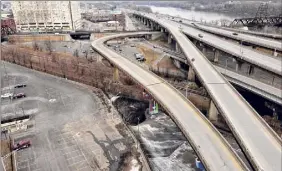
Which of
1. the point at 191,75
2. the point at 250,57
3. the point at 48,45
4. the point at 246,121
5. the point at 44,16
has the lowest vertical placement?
the point at 191,75

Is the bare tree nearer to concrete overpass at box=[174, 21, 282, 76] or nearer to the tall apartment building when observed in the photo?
the tall apartment building

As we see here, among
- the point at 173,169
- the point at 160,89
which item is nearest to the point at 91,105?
the point at 160,89

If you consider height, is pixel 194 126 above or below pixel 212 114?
above

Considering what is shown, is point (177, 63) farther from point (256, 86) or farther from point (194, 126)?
point (194, 126)

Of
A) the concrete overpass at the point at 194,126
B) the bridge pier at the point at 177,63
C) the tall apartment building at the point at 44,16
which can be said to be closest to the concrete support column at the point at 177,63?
the bridge pier at the point at 177,63

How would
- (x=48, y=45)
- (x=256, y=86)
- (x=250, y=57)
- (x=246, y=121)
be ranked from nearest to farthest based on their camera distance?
(x=246, y=121) < (x=256, y=86) < (x=250, y=57) < (x=48, y=45)

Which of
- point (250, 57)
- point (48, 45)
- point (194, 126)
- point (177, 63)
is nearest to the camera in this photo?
point (194, 126)

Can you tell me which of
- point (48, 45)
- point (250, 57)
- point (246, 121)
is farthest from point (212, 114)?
point (48, 45)

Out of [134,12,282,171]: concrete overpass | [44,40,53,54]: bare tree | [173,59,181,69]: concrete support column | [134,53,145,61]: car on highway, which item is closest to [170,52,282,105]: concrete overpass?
[134,12,282,171]: concrete overpass

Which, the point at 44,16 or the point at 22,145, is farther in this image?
the point at 44,16
